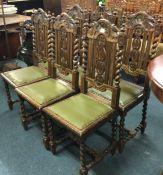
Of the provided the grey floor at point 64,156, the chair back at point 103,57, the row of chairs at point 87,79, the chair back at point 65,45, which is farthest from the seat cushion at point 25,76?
the chair back at point 103,57

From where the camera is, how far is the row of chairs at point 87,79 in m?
1.55

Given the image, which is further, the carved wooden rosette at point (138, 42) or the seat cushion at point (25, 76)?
the seat cushion at point (25, 76)

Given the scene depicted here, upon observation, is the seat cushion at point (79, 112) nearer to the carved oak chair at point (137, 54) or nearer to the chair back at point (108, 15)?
the carved oak chair at point (137, 54)

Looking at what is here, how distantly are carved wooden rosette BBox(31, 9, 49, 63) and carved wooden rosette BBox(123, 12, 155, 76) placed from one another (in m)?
0.75

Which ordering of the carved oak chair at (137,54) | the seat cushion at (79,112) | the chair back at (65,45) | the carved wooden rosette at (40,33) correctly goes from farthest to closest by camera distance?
the carved wooden rosette at (40,33), the chair back at (65,45), the carved oak chair at (137,54), the seat cushion at (79,112)

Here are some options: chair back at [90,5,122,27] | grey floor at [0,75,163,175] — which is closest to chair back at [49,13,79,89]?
grey floor at [0,75,163,175]

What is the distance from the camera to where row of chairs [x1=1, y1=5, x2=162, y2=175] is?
5.09 ft

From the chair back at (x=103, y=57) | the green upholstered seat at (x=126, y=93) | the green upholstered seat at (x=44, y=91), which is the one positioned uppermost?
the chair back at (x=103, y=57)

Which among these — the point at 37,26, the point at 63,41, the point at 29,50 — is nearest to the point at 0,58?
the point at 29,50

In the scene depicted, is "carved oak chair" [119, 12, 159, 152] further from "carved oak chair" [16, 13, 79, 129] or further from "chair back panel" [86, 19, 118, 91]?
"carved oak chair" [16, 13, 79, 129]

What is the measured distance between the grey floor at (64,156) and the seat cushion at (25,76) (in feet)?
1.49

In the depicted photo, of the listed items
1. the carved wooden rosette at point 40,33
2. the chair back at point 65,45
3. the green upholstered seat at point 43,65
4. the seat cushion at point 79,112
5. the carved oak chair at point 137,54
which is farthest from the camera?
the green upholstered seat at point 43,65

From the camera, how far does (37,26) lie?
221 centimetres

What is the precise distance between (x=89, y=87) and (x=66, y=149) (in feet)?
1.85
